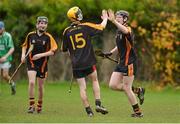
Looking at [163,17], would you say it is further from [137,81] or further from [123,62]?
[123,62]

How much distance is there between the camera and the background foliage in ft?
77.3

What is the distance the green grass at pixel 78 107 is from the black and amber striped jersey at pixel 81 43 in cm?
105

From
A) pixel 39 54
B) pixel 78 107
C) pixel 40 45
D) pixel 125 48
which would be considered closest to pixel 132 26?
pixel 78 107

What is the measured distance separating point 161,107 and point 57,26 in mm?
9514

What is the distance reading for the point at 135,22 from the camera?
79.3 feet

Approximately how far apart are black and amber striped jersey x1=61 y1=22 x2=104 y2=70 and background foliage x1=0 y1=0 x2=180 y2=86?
9540 millimetres

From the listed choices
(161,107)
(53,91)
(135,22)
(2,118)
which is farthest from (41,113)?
(135,22)

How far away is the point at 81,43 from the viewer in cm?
1401

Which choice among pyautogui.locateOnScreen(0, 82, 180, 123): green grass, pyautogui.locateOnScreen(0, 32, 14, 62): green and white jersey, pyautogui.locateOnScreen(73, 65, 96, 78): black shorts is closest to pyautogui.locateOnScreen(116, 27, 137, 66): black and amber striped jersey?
pyautogui.locateOnScreen(73, 65, 96, 78): black shorts

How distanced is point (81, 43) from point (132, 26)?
34.0ft

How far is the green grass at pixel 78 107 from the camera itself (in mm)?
13445

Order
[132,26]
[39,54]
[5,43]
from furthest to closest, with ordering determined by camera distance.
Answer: [132,26] → [5,43] → [39,54]

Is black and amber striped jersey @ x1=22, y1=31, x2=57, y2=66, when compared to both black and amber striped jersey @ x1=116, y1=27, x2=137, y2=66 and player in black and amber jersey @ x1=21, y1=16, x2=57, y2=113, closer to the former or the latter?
player in black and amber jersey @ x1=21, y1=16, x2=57, y2=113

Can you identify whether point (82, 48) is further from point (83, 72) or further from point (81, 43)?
point (83, 72)
